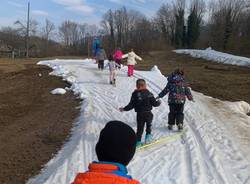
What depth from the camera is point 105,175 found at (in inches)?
124

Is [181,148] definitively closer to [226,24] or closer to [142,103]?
[142,103]

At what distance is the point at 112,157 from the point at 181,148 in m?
7.94

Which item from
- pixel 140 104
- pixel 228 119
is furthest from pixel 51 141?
pixel 228 119

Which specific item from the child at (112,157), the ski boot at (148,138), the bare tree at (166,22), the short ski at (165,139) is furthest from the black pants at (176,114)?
the bare tree at (166,22)

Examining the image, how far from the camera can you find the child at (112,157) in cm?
316

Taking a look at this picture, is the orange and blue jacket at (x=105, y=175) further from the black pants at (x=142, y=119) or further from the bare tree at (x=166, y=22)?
the bare tree at (x=166, y=22)

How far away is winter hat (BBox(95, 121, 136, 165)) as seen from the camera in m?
3.23

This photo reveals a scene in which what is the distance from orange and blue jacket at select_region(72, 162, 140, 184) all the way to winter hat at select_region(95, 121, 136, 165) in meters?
0.06

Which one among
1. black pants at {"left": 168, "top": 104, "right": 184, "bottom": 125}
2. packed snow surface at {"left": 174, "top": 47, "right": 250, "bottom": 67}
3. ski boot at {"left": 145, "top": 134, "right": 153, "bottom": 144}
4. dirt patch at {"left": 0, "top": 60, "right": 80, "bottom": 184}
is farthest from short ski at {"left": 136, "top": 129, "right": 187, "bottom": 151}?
packed snow surface at {"left": 174, "top": 47, "right": 250, "bottom": 67}

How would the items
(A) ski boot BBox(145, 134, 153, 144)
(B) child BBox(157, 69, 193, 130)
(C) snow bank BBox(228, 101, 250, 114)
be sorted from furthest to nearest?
(C) snow bank BBox(228, 101, 250, 114)
(B) child BBox(157, 69, 193, 130)
(A) ski boot BBox(145, 134, 153, 144)

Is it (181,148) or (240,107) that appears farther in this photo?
(240,107)

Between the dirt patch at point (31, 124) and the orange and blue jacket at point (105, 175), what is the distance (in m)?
6.38

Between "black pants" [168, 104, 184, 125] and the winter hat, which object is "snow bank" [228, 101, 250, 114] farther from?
the winter hat

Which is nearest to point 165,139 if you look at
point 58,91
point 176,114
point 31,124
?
point 176,114
